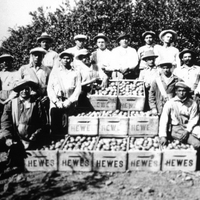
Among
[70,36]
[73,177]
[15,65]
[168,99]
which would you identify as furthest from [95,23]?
[73,177]

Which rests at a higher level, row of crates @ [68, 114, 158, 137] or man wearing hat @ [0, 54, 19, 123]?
man wearing hat @ [0, 54, 19, 123]

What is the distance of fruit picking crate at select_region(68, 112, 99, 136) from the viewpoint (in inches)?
215

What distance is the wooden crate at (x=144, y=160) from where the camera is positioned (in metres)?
4.75

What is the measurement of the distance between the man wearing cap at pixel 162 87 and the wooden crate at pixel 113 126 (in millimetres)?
745

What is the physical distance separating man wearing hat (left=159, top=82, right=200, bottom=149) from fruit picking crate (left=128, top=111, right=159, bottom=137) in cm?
30

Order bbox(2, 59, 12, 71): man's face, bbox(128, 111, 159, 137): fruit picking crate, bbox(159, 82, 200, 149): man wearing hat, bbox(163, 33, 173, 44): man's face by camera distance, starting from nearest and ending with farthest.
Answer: bbox(159, 82, 200, 149): man wearing hat < bbox(128, 111, 159, 137): fruit picking crate < bbox(2, 59, 12, 71): man's face < bbox(163, 33, 173, 44): man's face

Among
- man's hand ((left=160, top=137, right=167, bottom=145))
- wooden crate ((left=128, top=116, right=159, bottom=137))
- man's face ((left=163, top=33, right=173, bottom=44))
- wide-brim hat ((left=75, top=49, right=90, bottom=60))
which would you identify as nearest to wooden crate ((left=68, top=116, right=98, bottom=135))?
wooden crate ((left=128, top=116, right=159, bottom=137))

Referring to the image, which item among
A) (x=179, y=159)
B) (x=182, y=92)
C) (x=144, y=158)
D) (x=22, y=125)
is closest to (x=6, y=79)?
(x=22, y=125)

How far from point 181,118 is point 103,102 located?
1875 millimetres

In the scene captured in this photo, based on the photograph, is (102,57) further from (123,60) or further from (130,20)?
(130,20)

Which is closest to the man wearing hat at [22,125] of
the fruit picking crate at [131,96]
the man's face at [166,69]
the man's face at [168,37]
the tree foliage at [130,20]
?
the fruit picking crate at [131,96]

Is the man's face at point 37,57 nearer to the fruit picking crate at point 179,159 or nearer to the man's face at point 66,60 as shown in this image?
the man's face at point 66,60

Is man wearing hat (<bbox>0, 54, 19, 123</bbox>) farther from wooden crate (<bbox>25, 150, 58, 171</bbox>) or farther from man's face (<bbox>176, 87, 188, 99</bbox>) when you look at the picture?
man's face (<bbox>176, 87, 188, 99</bbox>)

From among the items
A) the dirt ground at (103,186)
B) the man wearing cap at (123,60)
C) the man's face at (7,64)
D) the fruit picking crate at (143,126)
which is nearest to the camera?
the dirt ground at (103,186)
